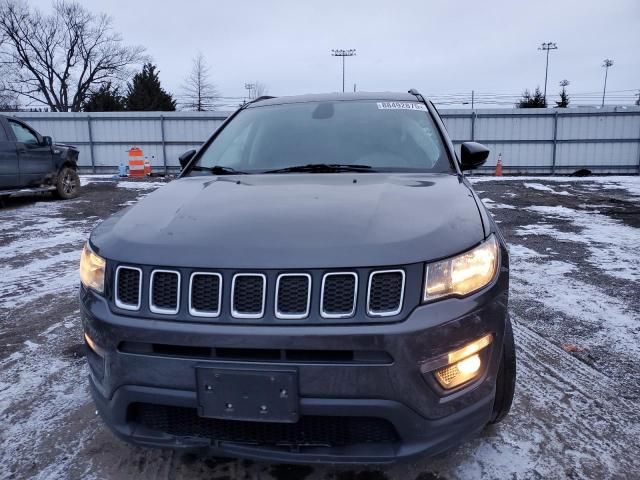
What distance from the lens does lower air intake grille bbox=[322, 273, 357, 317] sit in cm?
158

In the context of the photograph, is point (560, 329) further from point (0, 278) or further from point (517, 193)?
point (517, 193)

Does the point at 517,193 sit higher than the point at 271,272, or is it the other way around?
the point at 271,272

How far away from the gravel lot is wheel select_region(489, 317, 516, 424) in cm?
22

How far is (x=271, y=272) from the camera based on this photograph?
62.9 inches

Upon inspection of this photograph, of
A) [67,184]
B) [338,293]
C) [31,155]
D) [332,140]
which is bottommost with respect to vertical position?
[67,184]

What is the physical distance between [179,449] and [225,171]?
1.59 metres

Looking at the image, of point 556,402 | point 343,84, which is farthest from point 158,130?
point 343,84

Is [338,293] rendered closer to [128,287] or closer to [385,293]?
[385,293]

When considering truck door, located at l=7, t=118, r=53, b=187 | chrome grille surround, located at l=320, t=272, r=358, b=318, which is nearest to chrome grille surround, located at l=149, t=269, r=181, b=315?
chrome grille surround, located at l=320, t=272, r=358, b=318

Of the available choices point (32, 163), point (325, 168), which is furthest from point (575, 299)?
point (32, 163)

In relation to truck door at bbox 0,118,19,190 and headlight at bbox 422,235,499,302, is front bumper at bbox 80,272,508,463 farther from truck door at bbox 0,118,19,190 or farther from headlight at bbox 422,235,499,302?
truck door at bbox 0,118,19,190

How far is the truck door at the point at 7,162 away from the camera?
9.35 metres

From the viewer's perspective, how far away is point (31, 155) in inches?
396

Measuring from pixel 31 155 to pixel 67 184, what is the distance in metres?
1.35
